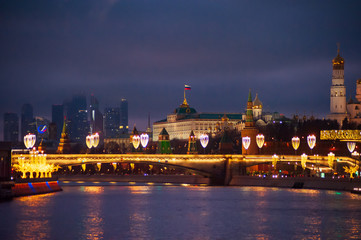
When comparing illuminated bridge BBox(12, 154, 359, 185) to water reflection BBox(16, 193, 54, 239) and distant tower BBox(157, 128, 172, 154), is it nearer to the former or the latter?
distant tower BBox(157, 128, 172, 154)

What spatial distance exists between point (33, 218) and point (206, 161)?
66.6 m

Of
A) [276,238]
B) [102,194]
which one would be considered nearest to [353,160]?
[102,194]

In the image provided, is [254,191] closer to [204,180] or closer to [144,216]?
[204,180]

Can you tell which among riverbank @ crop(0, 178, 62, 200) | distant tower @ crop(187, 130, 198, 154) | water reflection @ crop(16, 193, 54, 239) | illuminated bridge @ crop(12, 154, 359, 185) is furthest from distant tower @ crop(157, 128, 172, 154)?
water reflection @ crop(16, 193, 54, 239)

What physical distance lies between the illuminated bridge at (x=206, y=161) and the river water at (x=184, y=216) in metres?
26.4

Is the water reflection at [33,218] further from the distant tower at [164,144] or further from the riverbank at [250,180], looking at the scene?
the distant tower at [164,144]

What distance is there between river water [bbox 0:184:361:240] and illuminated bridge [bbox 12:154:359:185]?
86.7 feet

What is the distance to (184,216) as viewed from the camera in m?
83.8

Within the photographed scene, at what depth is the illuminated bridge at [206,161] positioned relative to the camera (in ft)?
458

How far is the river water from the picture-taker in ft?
231

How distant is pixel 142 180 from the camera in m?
161

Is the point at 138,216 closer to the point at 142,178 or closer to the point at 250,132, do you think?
the point at 142,178

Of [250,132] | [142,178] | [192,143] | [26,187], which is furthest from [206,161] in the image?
[26,187]

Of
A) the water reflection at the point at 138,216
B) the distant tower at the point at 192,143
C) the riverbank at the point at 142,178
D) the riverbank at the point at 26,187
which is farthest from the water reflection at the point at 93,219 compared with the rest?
the distant tower at the point at 192,143
